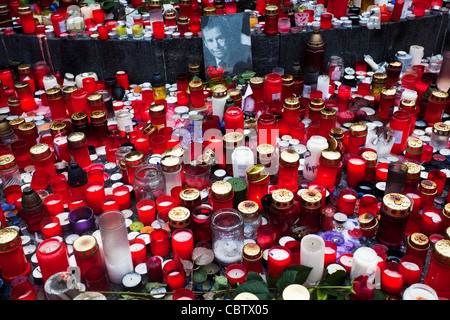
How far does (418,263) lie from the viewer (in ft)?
5.74

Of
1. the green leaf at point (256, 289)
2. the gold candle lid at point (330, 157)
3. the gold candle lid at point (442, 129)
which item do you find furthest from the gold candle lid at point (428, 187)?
the green leaf at point (256, 289)

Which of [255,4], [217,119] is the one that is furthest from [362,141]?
[255,4]

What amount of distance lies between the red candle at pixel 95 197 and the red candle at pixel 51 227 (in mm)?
199

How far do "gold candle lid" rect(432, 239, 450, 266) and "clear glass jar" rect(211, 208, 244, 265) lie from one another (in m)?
0.80

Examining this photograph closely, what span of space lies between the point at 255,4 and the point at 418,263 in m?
3.20

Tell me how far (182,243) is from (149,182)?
0.51 meters

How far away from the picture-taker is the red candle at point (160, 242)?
1.94 metres

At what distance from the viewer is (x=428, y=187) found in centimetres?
210

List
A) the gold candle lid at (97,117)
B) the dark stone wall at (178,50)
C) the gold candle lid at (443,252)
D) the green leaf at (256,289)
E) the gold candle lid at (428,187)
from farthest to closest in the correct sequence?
the dark stone wall at (178,50) < the gold candle lid at (97,117) < the gold candle lid at (428,187) < the gold candle lid at (443,252) < the green leaf at (256,289)

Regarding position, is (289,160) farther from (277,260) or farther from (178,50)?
(178,50)

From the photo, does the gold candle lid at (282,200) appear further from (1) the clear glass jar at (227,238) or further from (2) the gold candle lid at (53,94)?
(2) the gold candle lid at (53,94)

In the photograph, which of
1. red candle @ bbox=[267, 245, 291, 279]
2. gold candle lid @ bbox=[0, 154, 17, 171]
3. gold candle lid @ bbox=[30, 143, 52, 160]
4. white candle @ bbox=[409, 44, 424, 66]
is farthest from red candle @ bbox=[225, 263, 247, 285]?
white candle @ bbox=[409, 44, 424, 66]

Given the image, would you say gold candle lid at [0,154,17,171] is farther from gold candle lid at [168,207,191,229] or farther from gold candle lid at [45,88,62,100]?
gold candle lid at [168,207,191,229]

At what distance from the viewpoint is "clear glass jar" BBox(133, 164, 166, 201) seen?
2.23 m
